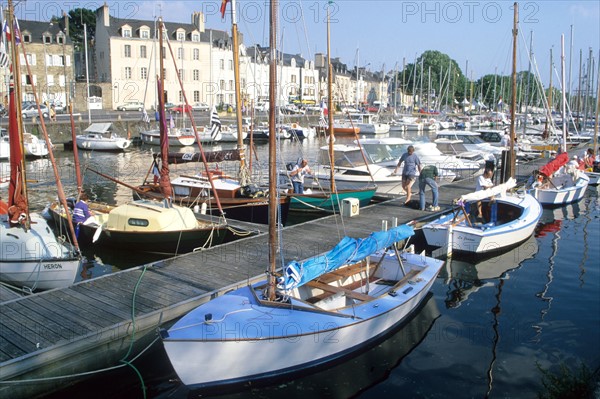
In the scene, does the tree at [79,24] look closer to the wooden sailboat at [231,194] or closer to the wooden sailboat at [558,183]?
the wooden sailboat at [231,194]

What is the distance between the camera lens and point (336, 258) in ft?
31.8

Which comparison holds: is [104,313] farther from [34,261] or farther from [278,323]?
[278,323]

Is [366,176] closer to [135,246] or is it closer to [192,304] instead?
[135,246]

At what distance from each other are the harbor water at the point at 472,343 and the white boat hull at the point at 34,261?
2804 millimetres

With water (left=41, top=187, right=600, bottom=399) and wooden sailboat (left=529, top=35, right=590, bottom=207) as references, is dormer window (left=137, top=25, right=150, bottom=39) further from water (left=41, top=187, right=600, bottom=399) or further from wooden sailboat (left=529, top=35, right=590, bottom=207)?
water (left=41, top=187, right=600, bottom=399)

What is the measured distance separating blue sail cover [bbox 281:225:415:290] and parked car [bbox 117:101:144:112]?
64.7 metres

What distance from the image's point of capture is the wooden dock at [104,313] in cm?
805

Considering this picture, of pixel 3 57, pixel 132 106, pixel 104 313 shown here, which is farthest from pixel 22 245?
pixel 132 106

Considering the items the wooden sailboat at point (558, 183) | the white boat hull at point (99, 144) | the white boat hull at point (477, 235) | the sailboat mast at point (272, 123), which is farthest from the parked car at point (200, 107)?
the sailboat mast at point (272, 123)

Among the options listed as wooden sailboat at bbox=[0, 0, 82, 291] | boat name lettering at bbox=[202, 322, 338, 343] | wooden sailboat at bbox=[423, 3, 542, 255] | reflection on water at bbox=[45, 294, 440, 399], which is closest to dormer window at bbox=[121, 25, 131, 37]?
wooden sailboat at bbox=[0, 0, 82, 291]

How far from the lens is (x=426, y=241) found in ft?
52.3

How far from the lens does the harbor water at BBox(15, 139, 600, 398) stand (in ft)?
28.8

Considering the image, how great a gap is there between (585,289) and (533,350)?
4.32 meters

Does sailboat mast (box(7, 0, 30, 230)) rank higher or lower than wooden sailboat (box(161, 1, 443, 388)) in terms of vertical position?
higher
